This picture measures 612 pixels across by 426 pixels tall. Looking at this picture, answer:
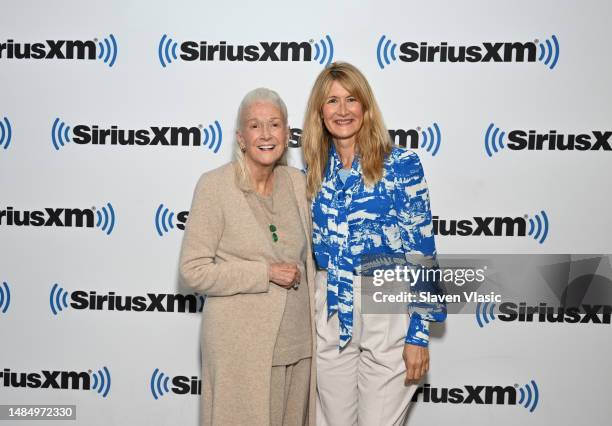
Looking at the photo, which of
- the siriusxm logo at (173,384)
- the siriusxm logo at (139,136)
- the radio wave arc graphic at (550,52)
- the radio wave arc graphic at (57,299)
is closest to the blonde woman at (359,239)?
the siriusxm logo at (139,136)

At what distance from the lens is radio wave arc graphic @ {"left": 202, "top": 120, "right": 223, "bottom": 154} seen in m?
2.76

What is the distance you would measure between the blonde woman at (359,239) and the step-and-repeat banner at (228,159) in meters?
0.72

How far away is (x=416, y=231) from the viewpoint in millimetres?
1924

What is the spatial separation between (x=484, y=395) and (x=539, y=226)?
0.90 metres

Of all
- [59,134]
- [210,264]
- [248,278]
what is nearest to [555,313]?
[248,278]

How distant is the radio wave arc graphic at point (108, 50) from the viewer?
2750 mm

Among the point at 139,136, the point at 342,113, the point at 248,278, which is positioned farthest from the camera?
the point at 139,136

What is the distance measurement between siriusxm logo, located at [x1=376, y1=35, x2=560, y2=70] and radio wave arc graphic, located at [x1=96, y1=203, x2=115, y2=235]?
1542 mm

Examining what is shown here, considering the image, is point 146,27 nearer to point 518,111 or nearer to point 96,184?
point 96,184

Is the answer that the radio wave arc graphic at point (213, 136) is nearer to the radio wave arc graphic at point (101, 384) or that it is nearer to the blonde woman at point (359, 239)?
the blonde woman at point (359, 239)

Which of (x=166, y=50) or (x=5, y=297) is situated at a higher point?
(x=166, y=50)

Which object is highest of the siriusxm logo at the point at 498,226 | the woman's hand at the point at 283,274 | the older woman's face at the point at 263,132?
the older woman's face at the point at 263,132

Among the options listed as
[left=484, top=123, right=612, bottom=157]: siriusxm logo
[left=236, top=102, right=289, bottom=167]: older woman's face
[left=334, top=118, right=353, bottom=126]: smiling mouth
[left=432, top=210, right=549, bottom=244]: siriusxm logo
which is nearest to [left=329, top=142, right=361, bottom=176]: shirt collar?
[left=334, top=118, right=353, bottom=126]: smiling mouth

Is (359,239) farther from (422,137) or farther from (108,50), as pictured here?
(108,50)
